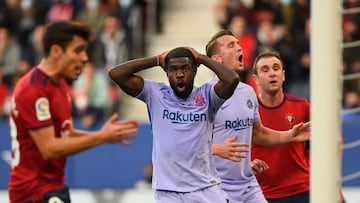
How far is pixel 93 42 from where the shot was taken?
16531 millimetres

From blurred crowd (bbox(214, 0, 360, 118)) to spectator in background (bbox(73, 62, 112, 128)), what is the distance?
212 cm

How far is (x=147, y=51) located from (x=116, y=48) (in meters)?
1.37

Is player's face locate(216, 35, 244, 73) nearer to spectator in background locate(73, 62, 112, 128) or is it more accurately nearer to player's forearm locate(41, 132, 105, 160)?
player's forearm locate(41, 132, 105, 160)

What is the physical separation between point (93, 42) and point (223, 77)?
9.46 metres

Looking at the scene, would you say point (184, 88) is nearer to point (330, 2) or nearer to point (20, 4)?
point (330, 2)

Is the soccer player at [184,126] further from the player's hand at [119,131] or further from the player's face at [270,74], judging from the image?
the player's face at [270,74]

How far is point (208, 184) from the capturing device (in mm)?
7305

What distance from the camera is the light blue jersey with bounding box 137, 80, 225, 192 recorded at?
7.24 m

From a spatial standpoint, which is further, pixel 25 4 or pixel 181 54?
pixel 25 4

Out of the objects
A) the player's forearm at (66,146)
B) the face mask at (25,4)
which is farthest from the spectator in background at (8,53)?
the player's forearm at (66,146)

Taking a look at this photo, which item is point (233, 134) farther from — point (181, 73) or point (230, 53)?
point (181, 73)

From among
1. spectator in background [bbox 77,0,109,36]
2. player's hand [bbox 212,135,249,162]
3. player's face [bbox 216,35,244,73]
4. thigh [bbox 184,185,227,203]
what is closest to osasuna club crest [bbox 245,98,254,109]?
player's face [bbox 216,35,244,73]

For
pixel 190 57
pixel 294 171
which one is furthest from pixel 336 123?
pixel 294 171

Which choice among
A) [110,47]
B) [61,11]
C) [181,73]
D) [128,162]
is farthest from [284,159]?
[61,11]
